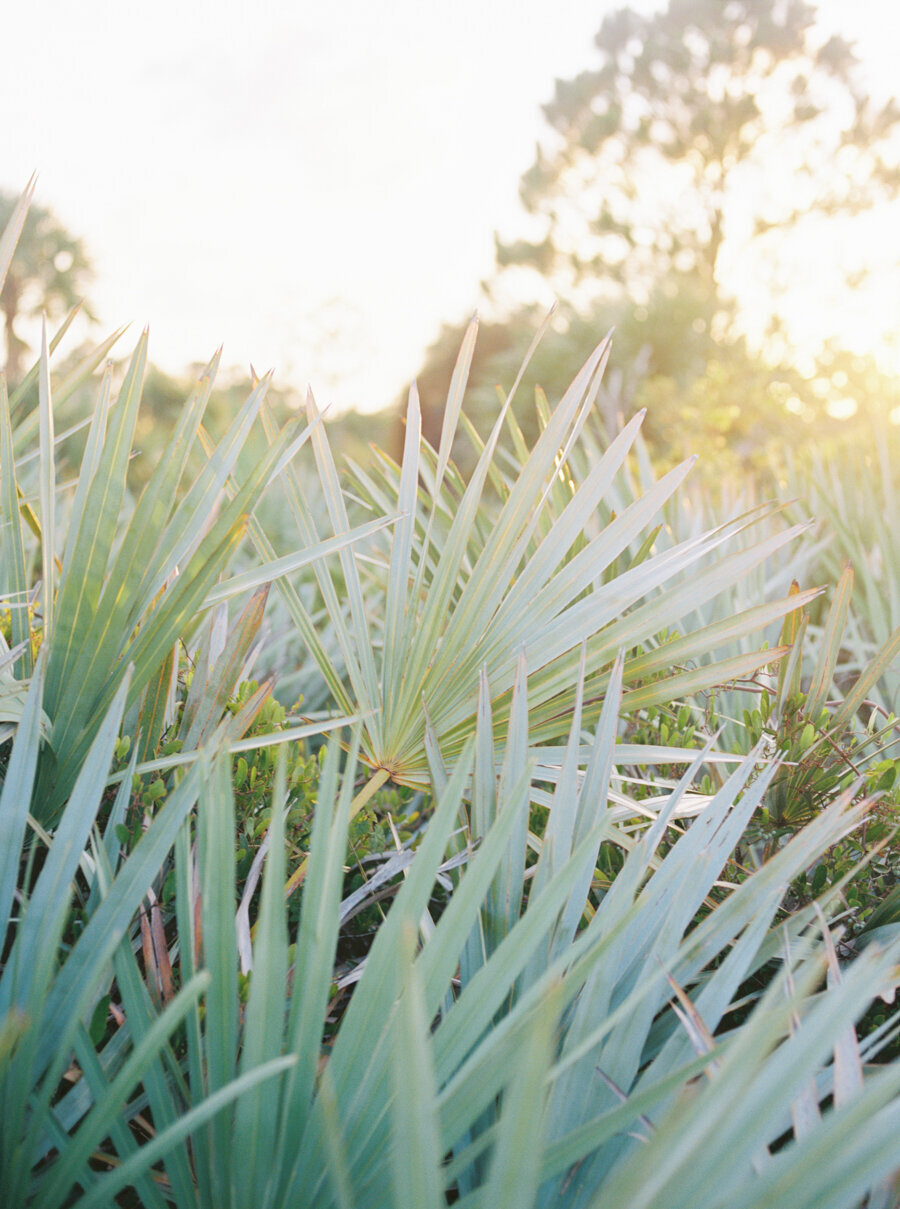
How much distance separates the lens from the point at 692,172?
1573 cm

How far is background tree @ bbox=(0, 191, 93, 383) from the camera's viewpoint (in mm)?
11188

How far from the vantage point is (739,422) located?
6.12m

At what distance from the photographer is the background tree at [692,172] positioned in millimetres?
14602

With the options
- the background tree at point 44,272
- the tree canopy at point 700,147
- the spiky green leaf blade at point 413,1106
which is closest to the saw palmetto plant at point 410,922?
the spiky green leaf blade at point 413,1106

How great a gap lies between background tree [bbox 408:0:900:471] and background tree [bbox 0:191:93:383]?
7721mm

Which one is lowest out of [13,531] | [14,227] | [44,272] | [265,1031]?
[265,1031]

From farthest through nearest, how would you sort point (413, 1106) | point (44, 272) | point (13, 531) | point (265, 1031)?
point (44, 272) → point (13, 531) → point (265, 1031) → point (413, 1106)

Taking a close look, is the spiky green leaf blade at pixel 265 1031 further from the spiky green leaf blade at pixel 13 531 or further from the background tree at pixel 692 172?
the background tree at pixel 692 172

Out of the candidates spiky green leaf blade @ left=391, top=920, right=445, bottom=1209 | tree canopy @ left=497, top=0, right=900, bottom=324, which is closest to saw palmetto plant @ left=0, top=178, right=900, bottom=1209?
spiky green leaf blade @ left=391, top=920, right=445, bottom=1209

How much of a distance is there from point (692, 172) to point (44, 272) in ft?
41.0

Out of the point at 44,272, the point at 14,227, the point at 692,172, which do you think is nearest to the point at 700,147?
the point at 692,172

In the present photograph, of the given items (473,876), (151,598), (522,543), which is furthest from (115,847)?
(522,543)

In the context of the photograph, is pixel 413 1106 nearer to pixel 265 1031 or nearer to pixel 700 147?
pixel 265 1031

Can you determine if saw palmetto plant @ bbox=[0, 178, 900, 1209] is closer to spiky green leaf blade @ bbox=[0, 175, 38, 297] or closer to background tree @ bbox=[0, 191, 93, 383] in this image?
spiky green leaf blade @ bbox=[0, 175, 38, 297]
